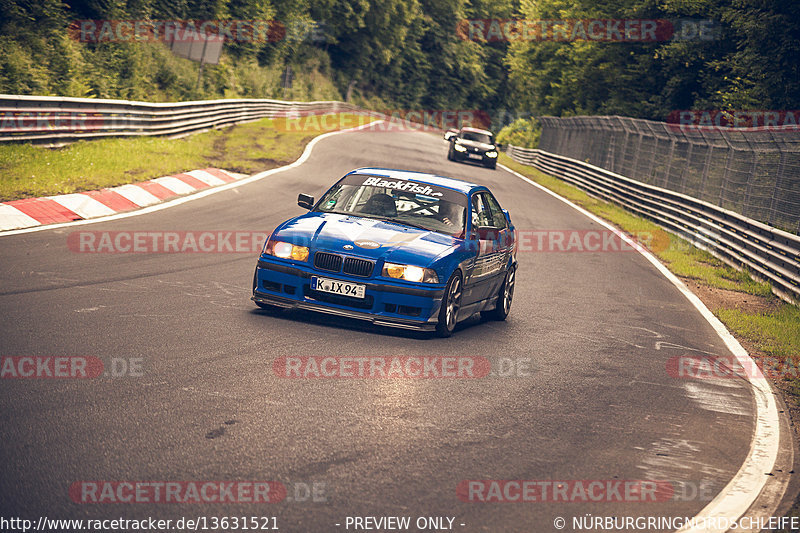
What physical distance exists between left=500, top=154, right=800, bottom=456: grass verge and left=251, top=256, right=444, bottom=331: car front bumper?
124 inches

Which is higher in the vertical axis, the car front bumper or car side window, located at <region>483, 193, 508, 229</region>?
car side window, located at <region>483, 193, 508, 229</region>

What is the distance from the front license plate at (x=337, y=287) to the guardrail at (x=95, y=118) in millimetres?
10141

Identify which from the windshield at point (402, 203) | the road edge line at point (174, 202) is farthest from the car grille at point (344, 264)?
the road edge line at point (174, 202)

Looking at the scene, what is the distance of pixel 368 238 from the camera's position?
8.62m

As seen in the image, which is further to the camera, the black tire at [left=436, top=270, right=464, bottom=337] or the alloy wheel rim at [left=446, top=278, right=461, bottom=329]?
the alloy wheel rim at [left=446, top=278, right=461, bottom=329]

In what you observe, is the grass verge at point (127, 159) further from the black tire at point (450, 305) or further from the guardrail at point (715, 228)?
the guardrail at point (715, 228)

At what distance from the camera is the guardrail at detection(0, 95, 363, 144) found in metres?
16.8

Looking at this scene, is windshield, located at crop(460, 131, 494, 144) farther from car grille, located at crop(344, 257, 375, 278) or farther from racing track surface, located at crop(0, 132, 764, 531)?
car grille, located at crop(344, 257, 375, 278)

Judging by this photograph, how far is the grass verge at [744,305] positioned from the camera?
9398mm

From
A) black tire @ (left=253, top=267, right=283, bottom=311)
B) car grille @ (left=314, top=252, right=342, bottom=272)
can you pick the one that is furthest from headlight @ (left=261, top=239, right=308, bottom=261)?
black tire @ (left=253, top=267, right=283, bottom=311)

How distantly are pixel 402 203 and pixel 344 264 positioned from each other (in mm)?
1370

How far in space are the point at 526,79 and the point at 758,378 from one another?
2077 inches

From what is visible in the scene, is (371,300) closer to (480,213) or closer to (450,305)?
(450,305)

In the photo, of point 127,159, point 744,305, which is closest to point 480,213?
point 744,305
